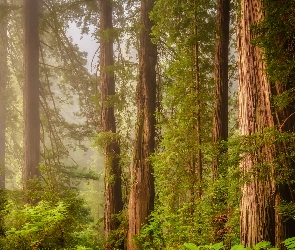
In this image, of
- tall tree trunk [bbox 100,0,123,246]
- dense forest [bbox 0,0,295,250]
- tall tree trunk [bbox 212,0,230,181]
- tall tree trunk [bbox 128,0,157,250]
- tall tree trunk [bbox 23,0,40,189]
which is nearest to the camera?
dense forest [bbox 0,0,295,250]

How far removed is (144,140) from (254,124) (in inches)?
142

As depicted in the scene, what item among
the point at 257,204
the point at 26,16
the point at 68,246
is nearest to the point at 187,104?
the point at 257,204

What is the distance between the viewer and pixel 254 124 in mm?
3273

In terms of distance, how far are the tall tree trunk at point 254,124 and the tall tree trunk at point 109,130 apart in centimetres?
451

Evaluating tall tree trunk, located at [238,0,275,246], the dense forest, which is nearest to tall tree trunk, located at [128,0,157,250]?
the dense forest

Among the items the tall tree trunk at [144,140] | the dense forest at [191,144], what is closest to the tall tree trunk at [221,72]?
the dense forest at [191,144]

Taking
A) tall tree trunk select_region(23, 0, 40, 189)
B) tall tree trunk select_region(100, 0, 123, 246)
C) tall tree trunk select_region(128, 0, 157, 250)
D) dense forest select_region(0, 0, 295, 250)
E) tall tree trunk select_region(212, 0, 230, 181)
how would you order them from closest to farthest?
dense forest select_region(0, 0, 295, 250)
tall tree trunk select_region(212, 0, 230, 181)
tall tree trunk select_region(128, 0, 157, 250)
tall tree trunk select_region(100, 0, 123, 246)
tall tree trunk select_region(23, 0, 40, 189)

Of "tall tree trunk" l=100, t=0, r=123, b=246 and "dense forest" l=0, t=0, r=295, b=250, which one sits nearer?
"dense forest" l=0, t=0, r=295, b=250

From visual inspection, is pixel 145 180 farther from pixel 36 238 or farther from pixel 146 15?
pixel 146 15

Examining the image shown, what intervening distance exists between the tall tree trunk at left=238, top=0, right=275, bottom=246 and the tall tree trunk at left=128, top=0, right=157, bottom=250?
10.3ft

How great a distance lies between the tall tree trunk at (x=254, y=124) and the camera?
312 cm

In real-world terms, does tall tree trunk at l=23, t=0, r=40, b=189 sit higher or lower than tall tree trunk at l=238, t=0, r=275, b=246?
higher

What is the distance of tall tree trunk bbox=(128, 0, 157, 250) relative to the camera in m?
6.45

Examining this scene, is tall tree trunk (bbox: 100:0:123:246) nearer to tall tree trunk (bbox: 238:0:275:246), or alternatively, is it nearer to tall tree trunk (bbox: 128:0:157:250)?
tall tree trunk (bbox: 128:0:157:250)
